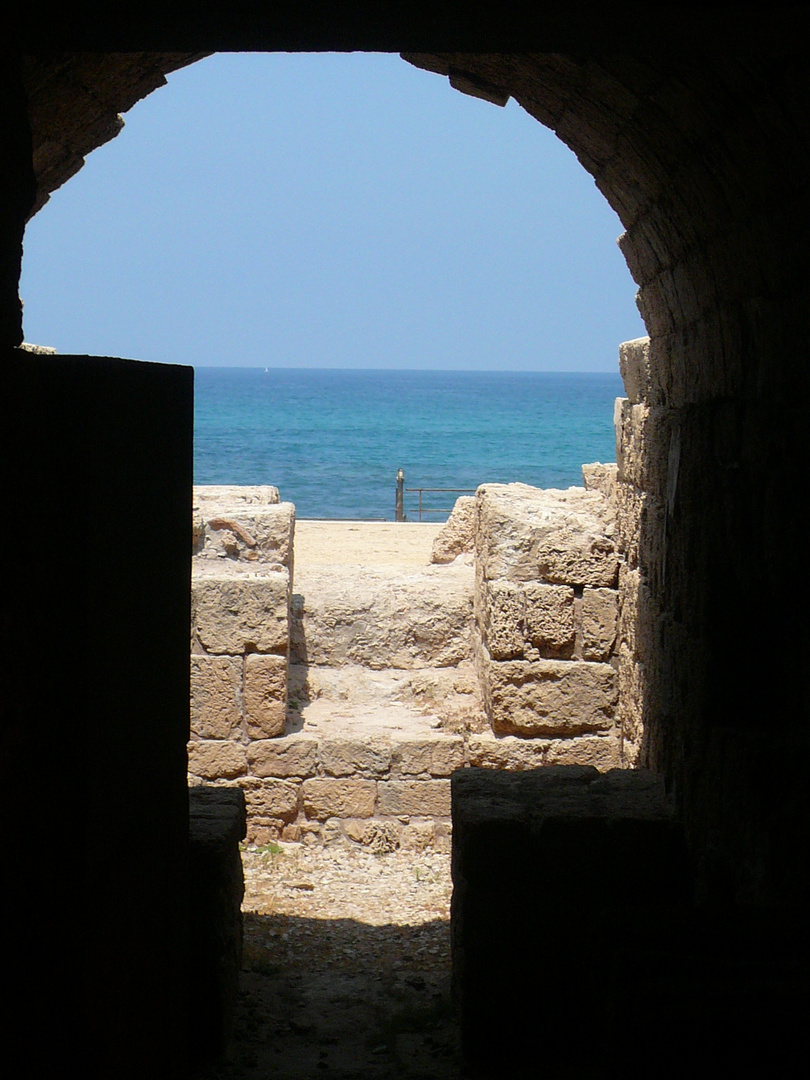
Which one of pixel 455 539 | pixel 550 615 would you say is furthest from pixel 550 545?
pixel 455 539

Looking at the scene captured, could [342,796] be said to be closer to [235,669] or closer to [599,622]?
[235,669]

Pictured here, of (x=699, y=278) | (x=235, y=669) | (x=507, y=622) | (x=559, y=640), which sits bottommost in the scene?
(x=235, y=669)

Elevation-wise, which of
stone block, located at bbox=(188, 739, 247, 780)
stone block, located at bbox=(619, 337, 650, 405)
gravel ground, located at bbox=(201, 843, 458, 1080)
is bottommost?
gravel ground, located at bbox=(201, 843, 458, 1080)

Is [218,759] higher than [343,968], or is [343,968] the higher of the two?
[218,759]

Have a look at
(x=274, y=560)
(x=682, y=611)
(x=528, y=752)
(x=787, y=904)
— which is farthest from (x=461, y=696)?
(x=787, y=904)

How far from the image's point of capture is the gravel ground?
421 centimetres

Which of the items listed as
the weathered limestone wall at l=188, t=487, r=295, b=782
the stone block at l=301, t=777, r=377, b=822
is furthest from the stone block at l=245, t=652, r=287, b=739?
the stone block at l=301, t=777, r=377, b=822

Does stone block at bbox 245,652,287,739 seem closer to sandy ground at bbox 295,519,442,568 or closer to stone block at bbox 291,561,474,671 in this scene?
stone block at bbox 291,561,474,671

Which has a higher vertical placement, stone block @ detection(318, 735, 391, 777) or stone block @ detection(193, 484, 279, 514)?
stone block @ detection(193, 484, 279, 514)

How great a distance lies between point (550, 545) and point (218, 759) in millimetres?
2313

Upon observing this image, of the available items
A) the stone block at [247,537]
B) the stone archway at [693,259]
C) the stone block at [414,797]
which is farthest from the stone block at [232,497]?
the stone archway at [693,259]

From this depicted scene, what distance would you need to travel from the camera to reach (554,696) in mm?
6668

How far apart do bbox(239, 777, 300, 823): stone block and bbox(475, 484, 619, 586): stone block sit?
1.74m

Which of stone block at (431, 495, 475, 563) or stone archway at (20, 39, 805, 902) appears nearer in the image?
stone archway at (20, 39, 805, 902)
